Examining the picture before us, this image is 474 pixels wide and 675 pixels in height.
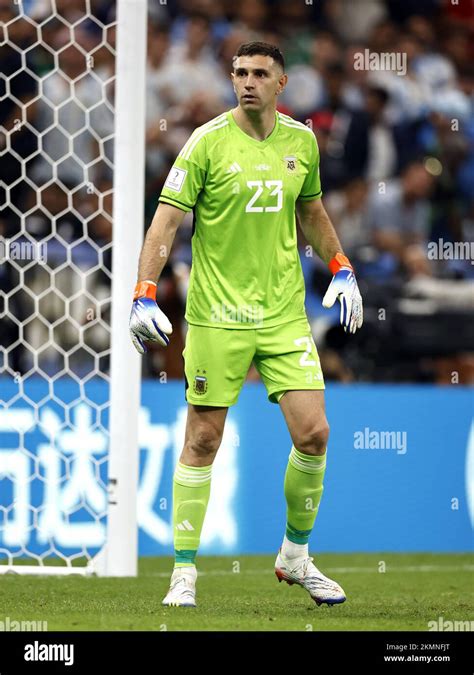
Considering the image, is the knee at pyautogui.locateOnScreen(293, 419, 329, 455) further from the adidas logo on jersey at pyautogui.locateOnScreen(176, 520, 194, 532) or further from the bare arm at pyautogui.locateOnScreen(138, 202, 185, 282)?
the bare arm at pyautogui.locateOnScreen(138, 202, 185, 282)

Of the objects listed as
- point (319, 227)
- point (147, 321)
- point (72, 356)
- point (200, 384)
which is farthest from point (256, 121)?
point (72, 356)

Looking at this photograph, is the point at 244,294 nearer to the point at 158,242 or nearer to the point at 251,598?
the point at 158,242

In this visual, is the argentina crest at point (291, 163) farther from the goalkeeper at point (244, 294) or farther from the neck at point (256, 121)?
the neck at point (256, 121)

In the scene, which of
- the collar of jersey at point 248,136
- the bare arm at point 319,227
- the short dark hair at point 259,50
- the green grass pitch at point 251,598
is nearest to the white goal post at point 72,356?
the green grass pitch at point 251,598

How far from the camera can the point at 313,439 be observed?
206 inches

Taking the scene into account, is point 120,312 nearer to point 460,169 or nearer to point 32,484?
point 32,484

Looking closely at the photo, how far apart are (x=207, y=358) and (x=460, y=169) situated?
7067 millimetres

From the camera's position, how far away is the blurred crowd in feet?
29.6

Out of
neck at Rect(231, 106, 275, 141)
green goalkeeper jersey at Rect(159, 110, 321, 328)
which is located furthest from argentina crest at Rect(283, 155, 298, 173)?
neck at Rect(231, 106, 275, 141)

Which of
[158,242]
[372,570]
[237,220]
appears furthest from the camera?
[372,570]

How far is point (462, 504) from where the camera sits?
26.8 feet

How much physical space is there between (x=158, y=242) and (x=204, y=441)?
2.68 ft
